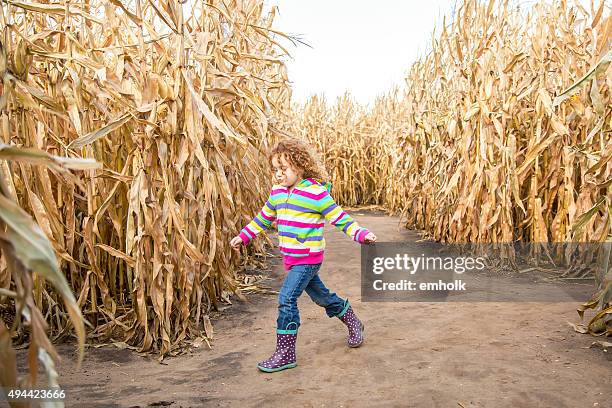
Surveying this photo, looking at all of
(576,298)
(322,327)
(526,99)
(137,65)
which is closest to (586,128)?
(526,99)

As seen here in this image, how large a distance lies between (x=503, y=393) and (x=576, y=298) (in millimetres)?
1920

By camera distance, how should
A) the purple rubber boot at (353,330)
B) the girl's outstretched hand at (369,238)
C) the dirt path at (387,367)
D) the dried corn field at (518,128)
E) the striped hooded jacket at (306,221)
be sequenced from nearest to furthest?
the dirt path at (387,367), the girl's outstretched hand at (369,238), the striped hooded jacket at (306,221), the purple rubber boot at (353,330), the dried corn field at (518,128)

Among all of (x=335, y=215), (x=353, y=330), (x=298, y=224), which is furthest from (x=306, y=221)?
(x=353, y=330)

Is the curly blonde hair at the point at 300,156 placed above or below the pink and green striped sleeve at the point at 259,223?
above

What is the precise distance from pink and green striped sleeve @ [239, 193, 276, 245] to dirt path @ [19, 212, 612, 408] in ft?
2.10

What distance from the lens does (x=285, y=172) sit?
3.29 m

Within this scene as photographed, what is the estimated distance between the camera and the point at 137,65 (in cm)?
331

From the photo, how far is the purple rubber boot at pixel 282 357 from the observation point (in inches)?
121

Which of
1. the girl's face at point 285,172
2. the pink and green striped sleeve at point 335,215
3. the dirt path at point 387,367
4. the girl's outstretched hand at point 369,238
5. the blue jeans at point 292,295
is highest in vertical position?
the girl's face at point 285,172

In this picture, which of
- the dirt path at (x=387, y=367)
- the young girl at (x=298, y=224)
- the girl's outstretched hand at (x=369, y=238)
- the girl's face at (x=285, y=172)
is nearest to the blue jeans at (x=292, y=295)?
the young girl at (x=298, y=224)

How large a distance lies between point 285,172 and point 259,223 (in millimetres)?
348

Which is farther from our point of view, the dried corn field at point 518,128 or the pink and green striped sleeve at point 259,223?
the dried corn field at point 518,128

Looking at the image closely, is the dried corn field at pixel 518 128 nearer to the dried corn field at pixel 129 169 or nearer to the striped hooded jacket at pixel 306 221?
the striped hooded jacket at pixel 306 221

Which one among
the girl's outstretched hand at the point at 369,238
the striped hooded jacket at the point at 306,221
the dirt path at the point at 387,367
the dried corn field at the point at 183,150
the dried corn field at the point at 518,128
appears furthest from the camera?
the dried corn field at the point at 518,128
